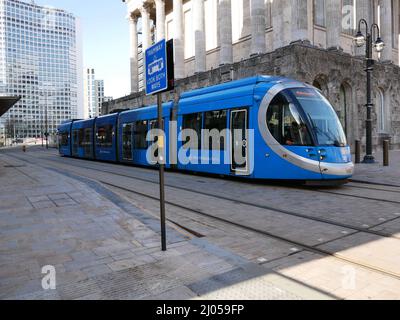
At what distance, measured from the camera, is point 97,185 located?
1126 cm

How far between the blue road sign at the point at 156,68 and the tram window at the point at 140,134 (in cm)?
1303

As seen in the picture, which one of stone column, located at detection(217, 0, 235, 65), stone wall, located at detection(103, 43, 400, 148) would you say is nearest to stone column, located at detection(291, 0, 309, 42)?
stone wall, located at detection(103, 43, 400, 148)

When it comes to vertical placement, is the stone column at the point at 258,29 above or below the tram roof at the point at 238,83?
above

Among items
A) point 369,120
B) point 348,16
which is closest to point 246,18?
point 348,16

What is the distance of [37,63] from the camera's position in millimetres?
111625

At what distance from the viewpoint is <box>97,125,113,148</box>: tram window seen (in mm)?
22241

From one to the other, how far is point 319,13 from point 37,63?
10172 cm

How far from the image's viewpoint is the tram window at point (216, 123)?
496 inches

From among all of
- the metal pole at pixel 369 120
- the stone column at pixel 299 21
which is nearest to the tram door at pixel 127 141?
the metal pole at pixel 369 120

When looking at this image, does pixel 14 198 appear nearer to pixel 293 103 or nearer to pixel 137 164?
pixel 293 103

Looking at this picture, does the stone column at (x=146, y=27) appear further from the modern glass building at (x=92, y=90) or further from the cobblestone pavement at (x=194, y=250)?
the modern glass building at (x=92, y=90)
